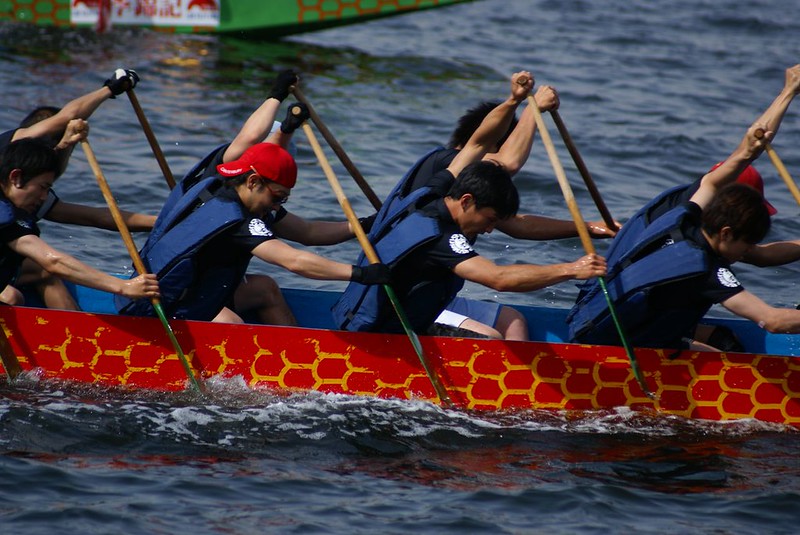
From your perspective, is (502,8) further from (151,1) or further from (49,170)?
(49,170)

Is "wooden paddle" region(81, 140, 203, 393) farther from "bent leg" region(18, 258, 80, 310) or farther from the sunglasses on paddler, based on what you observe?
"bent leg" region(18, 258, 80, 310)

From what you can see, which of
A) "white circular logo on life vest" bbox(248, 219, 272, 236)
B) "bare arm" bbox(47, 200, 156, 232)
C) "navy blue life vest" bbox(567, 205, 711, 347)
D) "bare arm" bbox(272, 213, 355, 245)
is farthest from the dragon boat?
"bare arm" bbox(272, 213, 355, 245)

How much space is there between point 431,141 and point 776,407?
7.48m

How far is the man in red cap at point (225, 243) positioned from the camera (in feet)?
21.1

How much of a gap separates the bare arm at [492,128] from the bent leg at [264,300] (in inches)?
52.2

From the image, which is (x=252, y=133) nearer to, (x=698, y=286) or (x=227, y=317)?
(x=227, y=317)

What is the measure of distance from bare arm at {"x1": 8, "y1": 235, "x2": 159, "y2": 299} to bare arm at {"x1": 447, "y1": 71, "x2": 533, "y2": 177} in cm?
184

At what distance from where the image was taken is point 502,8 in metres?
21.1

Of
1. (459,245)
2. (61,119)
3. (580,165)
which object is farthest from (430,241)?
Result: (61,119)

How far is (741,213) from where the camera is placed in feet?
20.7

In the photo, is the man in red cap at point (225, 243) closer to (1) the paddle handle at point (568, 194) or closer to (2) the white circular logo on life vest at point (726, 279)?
(1) the paddle handle at point (568, 194)

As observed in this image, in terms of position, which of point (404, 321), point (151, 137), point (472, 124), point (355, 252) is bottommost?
point (355, 252)

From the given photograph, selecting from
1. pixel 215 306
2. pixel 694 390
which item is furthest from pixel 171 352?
pixel 694 390

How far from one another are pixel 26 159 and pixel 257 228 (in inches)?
49.9
